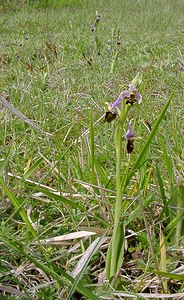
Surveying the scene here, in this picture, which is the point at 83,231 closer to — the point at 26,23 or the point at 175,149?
the point at 175,149

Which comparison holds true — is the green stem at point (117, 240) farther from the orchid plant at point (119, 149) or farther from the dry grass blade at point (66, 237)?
the dry grass blade at point (66, 237)

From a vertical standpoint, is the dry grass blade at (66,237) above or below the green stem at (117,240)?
below

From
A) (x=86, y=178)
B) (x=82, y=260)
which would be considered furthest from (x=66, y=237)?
(x=86, y=178)

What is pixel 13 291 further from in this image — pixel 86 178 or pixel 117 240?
pixel 86 178

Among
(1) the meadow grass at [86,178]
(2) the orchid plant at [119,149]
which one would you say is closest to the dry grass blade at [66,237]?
(1) the meadow grass at [86,178]

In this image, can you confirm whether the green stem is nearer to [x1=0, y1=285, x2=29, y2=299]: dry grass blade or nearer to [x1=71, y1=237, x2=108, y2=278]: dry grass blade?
[x1=71, y1=237, x2=108, y2=278]: dry grass blade

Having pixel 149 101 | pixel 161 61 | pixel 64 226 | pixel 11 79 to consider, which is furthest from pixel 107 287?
pixel 161 61

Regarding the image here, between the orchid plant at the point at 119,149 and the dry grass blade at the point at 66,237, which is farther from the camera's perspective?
the dry grass blade at the point at 66,237

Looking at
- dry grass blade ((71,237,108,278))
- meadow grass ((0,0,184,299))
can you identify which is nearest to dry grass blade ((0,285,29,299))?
meadow grass ((0,0,184,299))

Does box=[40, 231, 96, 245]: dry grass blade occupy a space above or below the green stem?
below
